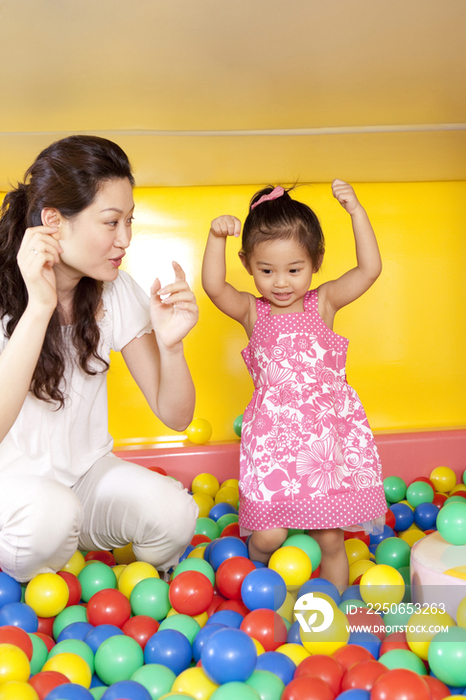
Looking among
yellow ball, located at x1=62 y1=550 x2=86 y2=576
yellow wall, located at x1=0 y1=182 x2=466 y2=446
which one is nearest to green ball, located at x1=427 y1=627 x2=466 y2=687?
yellow ball, located at x1=62 y1=550 x2=86 y2=576

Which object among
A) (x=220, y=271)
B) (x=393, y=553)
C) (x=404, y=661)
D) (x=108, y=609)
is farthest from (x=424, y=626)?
(x=220, y=271)

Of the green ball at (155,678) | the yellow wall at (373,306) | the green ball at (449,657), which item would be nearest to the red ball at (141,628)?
the green ball at (155,678)

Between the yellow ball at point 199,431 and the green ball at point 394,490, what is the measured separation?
532mm

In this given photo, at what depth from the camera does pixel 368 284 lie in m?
1.47

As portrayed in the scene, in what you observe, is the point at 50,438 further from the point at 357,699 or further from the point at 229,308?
the point at 357,699

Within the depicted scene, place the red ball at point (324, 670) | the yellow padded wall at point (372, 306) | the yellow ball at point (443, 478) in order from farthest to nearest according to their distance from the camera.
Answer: the yellow padded wall at point (372, 306) < the yellow ball at point (443, 478) < the red ball at point (324, 670)

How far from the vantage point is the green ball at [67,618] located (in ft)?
3.67

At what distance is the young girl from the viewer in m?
1.31

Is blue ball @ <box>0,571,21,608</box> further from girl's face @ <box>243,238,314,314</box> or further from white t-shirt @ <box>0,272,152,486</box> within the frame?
girl's face @ <box>243,238,314,314</box>

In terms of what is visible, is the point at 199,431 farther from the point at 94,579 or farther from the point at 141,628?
the point at 141,628

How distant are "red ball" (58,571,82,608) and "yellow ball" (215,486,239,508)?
620 millimetres

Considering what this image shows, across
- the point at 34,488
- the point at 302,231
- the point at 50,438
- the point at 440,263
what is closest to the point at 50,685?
the point at 34,488

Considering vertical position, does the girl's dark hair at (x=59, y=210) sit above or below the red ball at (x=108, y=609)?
above

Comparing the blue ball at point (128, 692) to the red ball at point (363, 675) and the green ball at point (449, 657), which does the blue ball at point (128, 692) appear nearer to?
the red ball at point (363, 675)
